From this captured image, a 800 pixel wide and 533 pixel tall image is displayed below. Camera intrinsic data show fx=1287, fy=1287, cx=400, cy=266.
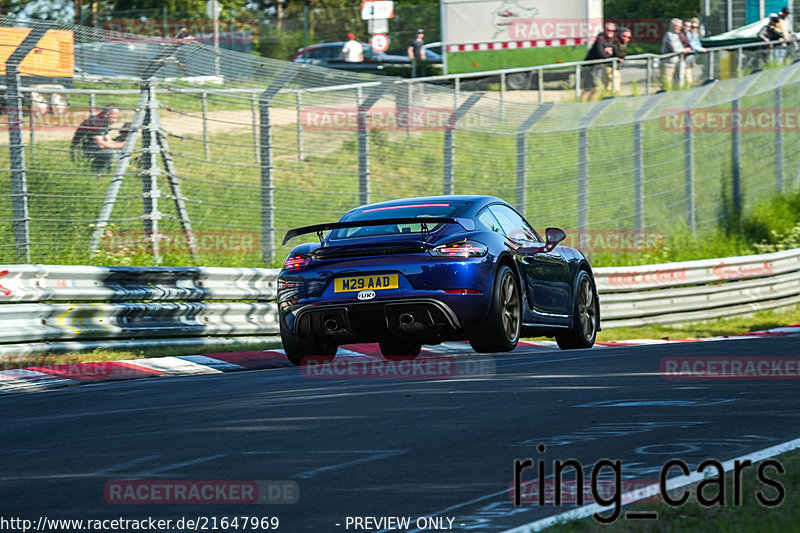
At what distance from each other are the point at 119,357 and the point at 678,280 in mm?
9885

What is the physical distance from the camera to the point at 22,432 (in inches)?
272

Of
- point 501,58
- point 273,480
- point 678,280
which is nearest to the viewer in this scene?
point 273,480

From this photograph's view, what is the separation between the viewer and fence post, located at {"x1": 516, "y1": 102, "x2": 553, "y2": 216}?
18828mm

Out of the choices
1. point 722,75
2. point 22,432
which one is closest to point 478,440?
point 22,432

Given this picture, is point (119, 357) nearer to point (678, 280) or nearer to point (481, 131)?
point (481, 131)

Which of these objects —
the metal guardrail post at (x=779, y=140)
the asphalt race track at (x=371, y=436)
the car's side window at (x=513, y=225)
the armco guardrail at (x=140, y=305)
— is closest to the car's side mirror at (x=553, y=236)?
the car's side window at (x=513, y=225)

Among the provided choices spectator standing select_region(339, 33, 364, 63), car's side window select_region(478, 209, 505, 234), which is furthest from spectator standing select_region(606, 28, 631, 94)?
spectator standing select_region(339, 33, 364, 63)

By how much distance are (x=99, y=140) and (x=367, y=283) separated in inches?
224

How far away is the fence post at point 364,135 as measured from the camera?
53.5 feet

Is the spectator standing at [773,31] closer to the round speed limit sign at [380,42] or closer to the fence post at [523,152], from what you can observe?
the fence post at [523,152]

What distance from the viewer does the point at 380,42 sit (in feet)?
132

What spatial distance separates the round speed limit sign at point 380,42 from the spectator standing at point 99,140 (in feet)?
87.2

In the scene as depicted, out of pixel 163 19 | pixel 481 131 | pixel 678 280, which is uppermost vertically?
pixel 163 19

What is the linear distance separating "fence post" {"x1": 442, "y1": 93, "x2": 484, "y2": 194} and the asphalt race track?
853 centimetres
